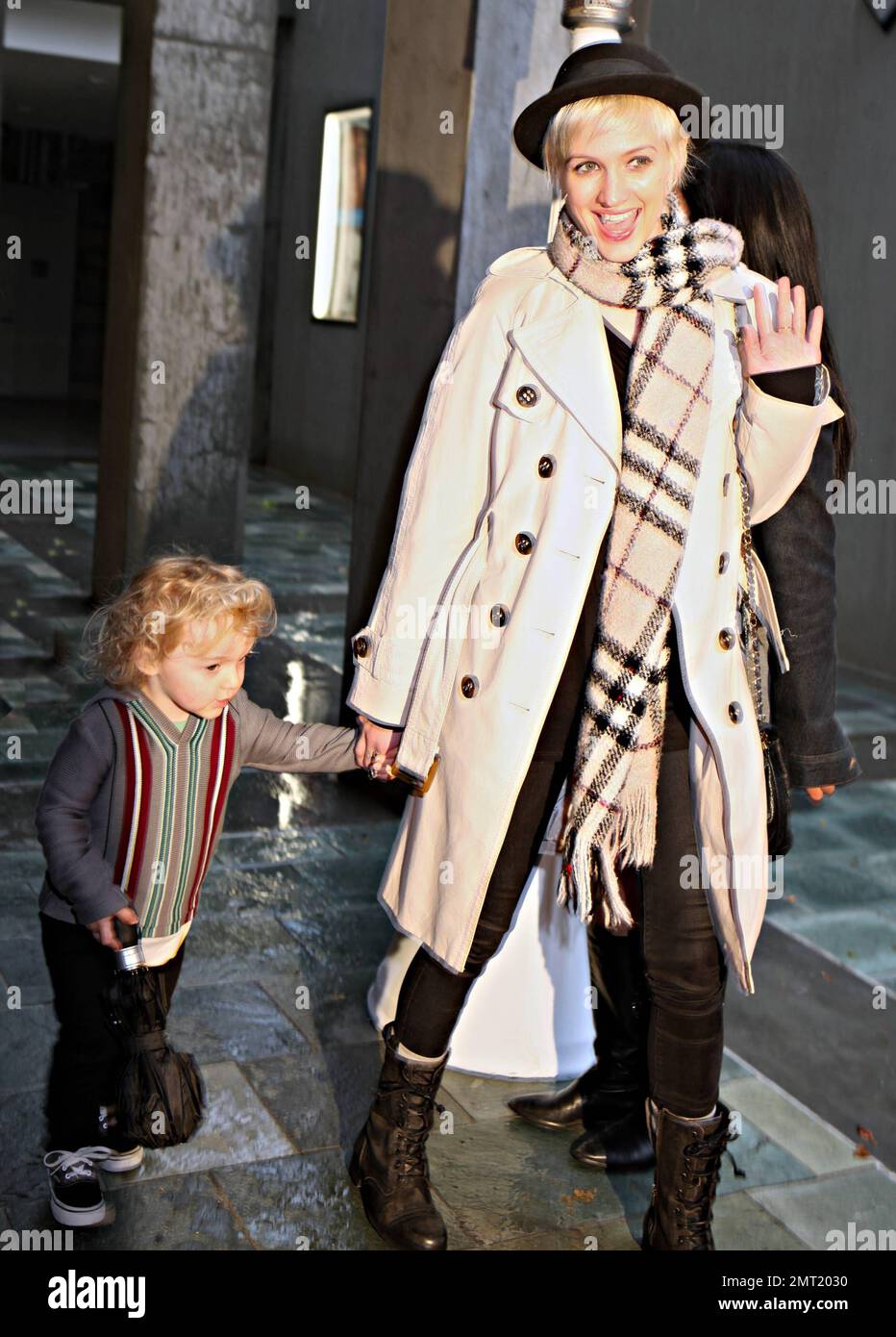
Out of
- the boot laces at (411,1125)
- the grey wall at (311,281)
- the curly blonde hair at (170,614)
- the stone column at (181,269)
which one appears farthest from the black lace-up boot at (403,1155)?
the grey wall at (311,281)

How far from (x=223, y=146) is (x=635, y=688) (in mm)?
6889

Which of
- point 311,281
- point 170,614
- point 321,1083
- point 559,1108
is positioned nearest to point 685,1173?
point 559,1108

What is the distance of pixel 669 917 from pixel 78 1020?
1069 millimetres

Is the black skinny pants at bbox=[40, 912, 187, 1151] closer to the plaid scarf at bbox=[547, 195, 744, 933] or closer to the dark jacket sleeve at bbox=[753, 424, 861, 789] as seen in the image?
the plaid scarf at bbox=[547, 195, 744, 933]

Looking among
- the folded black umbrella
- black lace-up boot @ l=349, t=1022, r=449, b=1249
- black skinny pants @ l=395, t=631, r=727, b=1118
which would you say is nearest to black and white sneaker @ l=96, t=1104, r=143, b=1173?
the folded black umbrella

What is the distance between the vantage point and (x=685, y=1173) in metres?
2.87

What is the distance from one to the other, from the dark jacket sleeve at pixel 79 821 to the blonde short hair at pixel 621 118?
1.30 m

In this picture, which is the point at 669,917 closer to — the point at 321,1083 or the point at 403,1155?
the point at 403,1155

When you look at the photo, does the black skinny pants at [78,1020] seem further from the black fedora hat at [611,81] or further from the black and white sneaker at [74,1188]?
the black fedora hat at [611,81]

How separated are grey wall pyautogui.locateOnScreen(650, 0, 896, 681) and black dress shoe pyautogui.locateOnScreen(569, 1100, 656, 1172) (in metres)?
6.21

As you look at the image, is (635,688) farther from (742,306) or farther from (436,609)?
(742,306)

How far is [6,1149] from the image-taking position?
3225mm

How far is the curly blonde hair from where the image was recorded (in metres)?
2.79

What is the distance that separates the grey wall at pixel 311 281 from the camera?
51.7ft
